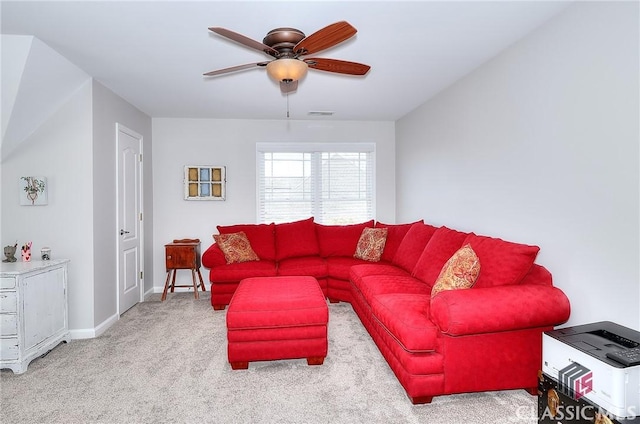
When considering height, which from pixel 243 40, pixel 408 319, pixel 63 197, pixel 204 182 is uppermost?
pixel 243 40

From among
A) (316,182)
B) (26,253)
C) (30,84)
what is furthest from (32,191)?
(316,182)

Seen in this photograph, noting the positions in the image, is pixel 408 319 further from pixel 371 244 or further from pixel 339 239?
pixel 339 239

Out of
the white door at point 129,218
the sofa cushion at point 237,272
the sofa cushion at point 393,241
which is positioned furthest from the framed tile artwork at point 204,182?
the sofa cushion at point 393,241

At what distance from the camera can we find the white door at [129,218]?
430cm

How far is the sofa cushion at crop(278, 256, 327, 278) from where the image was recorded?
15.0ft

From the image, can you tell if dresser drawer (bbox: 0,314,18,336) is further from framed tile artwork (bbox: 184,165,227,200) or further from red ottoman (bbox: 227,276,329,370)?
framed tile artwork (bbox: 184,165,227,200)

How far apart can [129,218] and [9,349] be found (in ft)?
6.65

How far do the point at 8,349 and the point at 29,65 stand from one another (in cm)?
228

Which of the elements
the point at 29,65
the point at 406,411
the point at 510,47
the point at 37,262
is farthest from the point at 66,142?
the point at 510,47

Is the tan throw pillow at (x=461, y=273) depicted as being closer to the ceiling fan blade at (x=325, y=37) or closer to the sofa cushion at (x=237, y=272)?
the ceiling fan blade at (x=325, y=37)

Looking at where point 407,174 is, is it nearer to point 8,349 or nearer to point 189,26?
point 189,26

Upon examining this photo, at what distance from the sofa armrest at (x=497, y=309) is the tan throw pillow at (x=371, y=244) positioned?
8.10 ft

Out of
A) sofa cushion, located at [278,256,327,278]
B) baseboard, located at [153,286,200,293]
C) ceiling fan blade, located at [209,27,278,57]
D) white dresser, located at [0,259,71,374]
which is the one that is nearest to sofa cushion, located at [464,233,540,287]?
ceiling fan blade, located at [209,27,278,57]

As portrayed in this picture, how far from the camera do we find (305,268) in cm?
464
